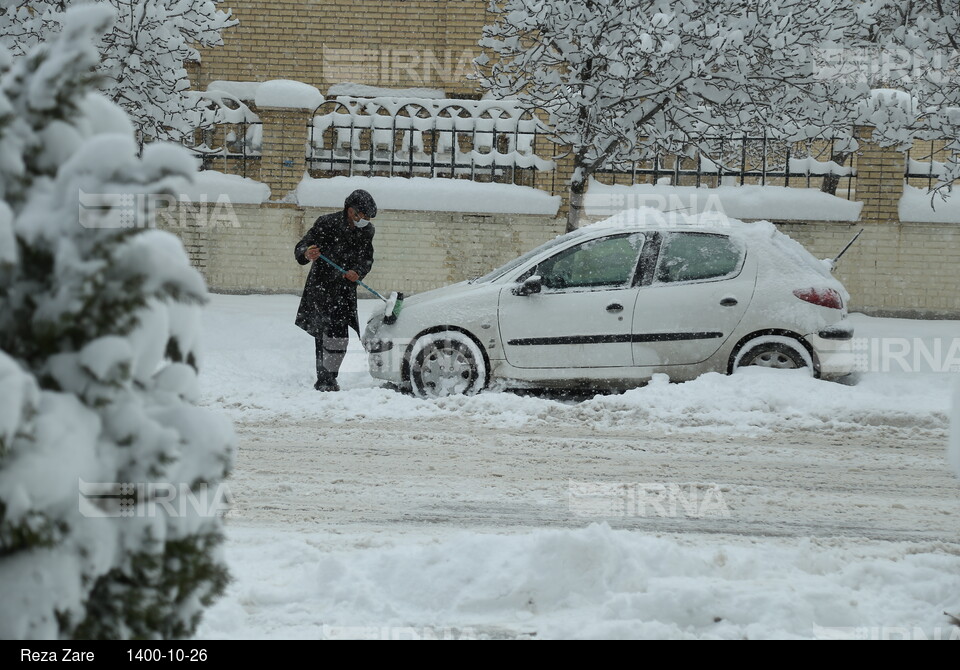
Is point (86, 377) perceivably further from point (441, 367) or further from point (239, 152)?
point (239, 152)

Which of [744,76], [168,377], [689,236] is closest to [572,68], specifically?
[744,76]

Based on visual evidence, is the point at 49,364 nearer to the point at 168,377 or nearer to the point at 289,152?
the point at 168,377

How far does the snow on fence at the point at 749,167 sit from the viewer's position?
552 inches

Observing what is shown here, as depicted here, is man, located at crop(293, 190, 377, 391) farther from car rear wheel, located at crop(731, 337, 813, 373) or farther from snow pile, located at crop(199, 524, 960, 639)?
snow pile, located at crop(199, 524, 960, 639)

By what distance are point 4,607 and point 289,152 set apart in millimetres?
12775

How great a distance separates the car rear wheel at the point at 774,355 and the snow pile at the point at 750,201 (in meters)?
5.25

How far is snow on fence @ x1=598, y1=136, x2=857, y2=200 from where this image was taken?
46.0 ft

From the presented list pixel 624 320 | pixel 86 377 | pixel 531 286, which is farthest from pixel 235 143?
pixel 86 377

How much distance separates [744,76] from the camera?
37.0ft

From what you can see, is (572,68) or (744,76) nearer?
(744,76)

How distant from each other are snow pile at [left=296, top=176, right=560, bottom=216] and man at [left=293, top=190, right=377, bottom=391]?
4534 mm

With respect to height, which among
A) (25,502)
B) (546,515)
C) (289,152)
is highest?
(289,152)
